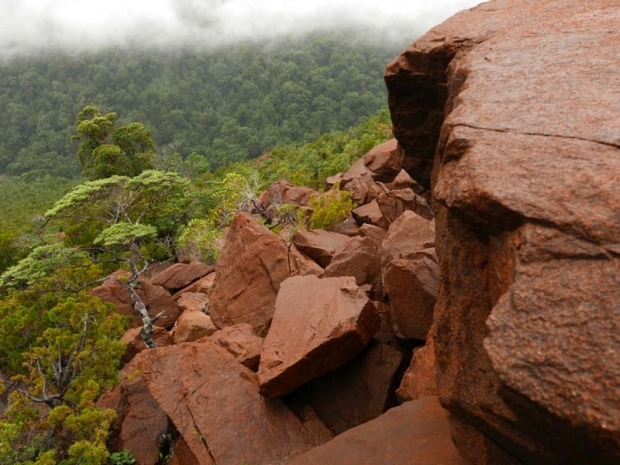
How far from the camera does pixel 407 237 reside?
891cm

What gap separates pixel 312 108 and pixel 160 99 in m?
39.2

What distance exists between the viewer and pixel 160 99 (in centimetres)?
11738

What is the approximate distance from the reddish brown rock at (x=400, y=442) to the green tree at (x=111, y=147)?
1046 inches

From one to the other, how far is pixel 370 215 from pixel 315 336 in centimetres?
867

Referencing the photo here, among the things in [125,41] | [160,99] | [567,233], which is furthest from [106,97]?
[567,233]

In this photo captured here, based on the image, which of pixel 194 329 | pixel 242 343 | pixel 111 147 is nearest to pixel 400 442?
pixel 242 343

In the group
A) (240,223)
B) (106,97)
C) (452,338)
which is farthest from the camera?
(106,97)

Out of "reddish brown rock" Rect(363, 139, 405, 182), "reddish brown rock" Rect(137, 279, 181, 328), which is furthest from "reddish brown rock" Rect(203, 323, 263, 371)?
"reddish brown rock" Rect(363, 139, 405, 182)

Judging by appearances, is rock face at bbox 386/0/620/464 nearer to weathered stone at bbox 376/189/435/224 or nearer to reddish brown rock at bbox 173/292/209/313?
weathered stone at bbox 376/189/435/224

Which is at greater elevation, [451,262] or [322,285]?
[451,262]

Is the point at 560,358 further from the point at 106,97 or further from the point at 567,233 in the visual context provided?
the point at 106,97

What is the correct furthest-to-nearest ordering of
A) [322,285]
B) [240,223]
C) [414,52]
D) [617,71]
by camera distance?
[240,223]
[322,285]
[414,52]
[617,71]

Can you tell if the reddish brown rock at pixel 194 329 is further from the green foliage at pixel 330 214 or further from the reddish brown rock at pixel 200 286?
the green foliage at pixel 330 214

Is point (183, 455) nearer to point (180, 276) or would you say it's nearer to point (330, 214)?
point (330, 214)
